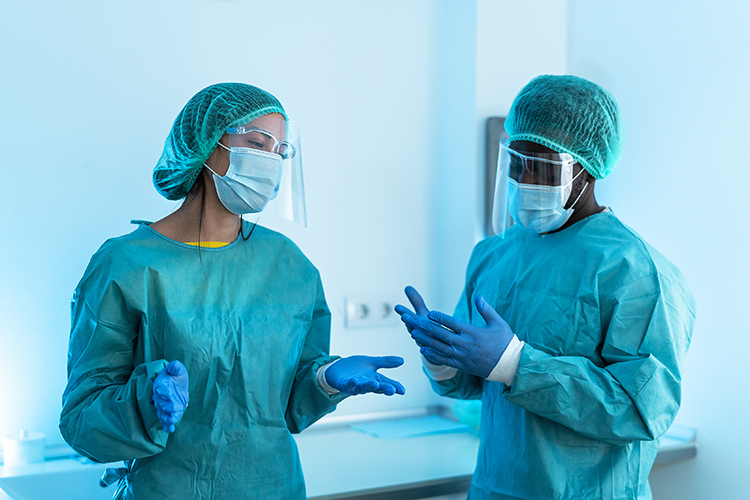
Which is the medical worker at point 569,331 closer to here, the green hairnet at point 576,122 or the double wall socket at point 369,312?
the green hairnet at point 576,122

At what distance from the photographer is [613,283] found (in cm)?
127

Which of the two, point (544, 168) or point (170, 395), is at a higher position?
point (544, 168)

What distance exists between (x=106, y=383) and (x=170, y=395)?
21cm

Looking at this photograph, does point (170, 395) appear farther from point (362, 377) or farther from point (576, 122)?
point (576, 122)

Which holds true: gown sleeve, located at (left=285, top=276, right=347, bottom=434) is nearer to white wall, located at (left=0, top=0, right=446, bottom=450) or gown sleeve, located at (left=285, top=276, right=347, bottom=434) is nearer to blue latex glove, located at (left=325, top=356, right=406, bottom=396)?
blue latex glove, located at (left=325, top=356, right=406, bottom=396)

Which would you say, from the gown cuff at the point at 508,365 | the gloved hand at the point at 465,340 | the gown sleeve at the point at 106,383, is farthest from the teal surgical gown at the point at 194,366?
the gown cuff at the point at 508,365

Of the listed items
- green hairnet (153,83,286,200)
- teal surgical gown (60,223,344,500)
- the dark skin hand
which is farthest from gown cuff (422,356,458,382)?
green hairnet (153,83,286,200)

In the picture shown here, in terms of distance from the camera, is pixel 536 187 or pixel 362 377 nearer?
pixel 362 377

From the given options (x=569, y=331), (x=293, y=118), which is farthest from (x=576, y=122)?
(x=293, y=118)

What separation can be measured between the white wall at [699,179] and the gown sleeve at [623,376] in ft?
2.08

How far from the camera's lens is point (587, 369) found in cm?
123

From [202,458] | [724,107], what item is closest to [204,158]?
[202,458]

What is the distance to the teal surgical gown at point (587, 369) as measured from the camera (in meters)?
1.20

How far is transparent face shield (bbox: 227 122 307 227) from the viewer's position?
4.04ft
